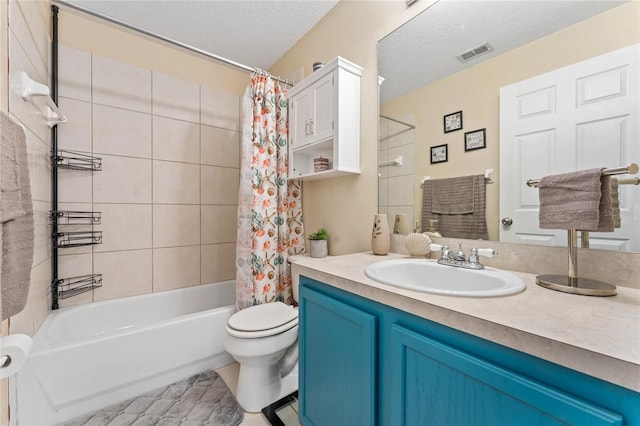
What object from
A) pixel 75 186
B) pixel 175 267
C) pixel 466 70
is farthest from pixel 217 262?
pixel 466 70

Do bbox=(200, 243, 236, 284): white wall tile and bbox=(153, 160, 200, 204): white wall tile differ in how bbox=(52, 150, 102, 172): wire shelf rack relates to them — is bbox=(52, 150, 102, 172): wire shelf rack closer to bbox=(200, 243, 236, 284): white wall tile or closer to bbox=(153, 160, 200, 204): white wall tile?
bbox=(153, 160, 200, 204): white wall tile

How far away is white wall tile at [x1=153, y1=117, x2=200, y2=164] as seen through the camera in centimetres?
221


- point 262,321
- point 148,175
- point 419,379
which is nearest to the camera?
point 419,379

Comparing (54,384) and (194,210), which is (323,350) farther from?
(194,210)

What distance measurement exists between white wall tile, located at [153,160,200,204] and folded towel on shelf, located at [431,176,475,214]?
6.61ft

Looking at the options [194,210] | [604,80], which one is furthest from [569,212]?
[194,210]

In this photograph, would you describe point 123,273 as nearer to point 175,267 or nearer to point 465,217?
point 175,267

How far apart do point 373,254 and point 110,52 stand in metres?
2.48

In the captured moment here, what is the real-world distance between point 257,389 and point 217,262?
129 cm

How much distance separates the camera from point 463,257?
1084 mm

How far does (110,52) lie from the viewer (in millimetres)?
2021

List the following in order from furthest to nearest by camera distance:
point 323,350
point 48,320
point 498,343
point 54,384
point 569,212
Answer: point 48,320 → point 54,384 → point 323,350 → point 569,212 → point 498,343

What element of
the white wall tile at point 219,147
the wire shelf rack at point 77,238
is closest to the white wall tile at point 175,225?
the wire shelf rack at point 77,238

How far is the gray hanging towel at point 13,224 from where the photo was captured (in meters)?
0.73
